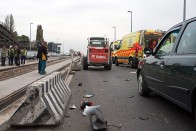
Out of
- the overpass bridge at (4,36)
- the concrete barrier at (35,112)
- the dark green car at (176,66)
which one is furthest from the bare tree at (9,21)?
the concrete barrier at (35,112)

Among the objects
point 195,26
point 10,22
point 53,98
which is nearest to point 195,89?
point 195,26

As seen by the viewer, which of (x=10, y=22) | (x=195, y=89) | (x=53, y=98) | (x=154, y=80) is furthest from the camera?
(x=10, y=22)

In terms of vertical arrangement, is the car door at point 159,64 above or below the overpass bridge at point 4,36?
below

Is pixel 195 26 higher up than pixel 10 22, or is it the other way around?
pixel 10 22

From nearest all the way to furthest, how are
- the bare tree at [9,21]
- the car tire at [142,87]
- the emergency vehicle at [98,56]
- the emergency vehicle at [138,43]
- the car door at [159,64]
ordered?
the car door at [159,64] < the car tire at [142,87] < the emergency vehicle at [138,43] < the emergency vehicle at [98,56] < the bare tree at [9,21]

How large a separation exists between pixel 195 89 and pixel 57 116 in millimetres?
2337

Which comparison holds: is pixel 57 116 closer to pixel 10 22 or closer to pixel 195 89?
pixel 195 89

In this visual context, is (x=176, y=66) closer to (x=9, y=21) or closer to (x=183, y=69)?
(x=183, y=69)

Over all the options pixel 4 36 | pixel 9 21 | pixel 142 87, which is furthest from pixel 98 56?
pixel 9 21

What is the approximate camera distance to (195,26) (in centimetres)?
555

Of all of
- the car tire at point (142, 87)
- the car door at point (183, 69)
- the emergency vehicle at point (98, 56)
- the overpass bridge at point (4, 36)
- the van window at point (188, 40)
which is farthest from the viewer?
the overpass bridge at point (4, 36)

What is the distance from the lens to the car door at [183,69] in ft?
16.5

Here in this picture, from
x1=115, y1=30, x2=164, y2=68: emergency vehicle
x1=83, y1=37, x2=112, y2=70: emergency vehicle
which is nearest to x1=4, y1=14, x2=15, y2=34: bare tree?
x1=115, y1=30, x2=164, y2=68: emergency vehicle

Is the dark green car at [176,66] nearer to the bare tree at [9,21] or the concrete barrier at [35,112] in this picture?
the concrete barrier at [35,112]
